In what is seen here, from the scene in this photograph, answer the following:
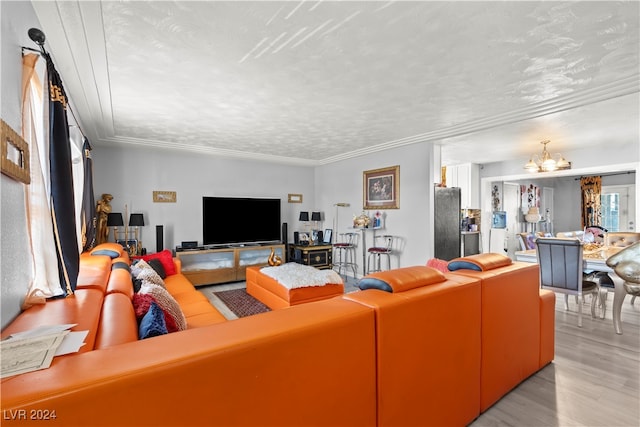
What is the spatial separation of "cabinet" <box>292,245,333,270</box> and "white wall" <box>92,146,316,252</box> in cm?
108

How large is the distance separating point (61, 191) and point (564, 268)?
4.69 m

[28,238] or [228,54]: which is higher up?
[228,54]

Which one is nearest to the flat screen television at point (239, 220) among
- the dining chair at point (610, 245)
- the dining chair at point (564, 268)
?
the dining chair at point (564, 268)

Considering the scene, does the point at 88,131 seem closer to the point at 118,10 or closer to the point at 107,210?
the point at 107,210

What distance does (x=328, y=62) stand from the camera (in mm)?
2314

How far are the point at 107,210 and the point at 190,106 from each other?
2557 mm

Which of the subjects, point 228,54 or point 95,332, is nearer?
A: point 95,332

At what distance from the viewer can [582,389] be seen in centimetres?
215

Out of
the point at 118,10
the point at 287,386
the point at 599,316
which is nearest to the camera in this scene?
the point at 287,386

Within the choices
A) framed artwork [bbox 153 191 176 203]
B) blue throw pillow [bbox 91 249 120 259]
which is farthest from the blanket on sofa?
framed artwork [bbox 153 191 176 203]

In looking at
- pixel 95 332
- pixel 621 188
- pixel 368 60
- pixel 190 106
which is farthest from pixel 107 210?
pixel 621 188

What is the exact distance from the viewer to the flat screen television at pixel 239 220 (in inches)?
218

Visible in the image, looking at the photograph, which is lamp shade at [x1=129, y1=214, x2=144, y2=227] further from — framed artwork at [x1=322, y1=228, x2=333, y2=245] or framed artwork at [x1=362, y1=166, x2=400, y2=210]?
framed artwork at [x1=362, y1=166, x2=400, y2=210]

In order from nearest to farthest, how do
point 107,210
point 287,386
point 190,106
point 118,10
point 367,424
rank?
point 287,386 < point 367,424 < point 118,10 < point 190,106 < point 107,210
